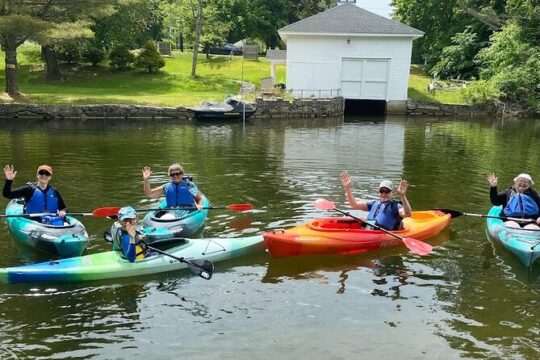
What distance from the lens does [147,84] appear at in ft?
123

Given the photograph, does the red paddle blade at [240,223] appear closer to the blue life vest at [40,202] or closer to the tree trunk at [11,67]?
the blue life vest at [40,202]

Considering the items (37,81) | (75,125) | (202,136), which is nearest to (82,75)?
(37,81)

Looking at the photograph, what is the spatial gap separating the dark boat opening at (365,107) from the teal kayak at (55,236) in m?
27.4

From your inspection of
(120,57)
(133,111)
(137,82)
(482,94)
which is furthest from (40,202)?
(120,57)

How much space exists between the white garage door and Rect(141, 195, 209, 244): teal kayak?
2490 cm

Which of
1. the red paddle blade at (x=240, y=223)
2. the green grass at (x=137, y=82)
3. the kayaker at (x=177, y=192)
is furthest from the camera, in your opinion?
the green grass at (x=137, y=82)

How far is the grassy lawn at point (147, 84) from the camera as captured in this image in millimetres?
31123

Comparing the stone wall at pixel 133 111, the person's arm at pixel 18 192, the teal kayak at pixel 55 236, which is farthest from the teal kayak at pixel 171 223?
the stone wall at pixel 133 111

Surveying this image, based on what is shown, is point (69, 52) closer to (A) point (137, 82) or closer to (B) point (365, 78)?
(A) point (137, 82)

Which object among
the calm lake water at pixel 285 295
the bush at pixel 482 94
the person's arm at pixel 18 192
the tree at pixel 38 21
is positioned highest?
the tree at pixel 38 21

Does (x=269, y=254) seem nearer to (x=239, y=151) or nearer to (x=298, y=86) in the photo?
(x=239, y=151)

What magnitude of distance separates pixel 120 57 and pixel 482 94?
24438 millimetres

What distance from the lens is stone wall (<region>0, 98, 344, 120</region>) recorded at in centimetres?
A: 2792

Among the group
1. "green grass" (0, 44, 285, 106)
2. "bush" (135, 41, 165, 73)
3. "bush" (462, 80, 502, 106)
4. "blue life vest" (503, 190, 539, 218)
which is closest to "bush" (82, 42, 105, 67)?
"green grass" (0, 44, 285, 106)
